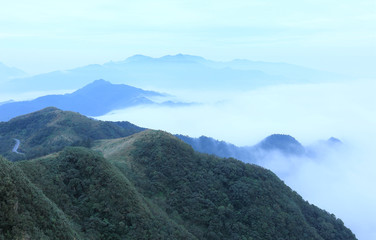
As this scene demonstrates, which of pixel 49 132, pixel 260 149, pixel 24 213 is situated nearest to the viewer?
pixel 24 213

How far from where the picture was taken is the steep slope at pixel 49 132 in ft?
176

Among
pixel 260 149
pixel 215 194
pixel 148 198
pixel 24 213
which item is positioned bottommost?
pixel 24 213

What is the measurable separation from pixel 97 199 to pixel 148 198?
Answer: 706 centimetres

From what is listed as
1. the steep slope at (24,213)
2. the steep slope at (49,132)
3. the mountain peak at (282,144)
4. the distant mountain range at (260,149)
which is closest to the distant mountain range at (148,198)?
the steep slope at (24,213)

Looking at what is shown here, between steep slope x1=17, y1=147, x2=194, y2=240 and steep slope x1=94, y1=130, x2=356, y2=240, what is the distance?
505 centimetres

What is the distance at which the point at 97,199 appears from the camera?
76.5ft

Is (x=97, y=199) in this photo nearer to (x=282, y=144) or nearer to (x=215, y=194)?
(x=215, y=194)

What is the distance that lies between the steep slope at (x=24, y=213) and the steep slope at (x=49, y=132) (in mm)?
34119

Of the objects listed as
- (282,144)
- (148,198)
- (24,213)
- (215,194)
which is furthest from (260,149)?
(24,213)

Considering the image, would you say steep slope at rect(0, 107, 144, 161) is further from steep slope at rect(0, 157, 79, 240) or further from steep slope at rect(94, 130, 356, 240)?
steep slope at rect(0, 157, 79, 240)

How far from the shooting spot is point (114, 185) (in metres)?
24.2

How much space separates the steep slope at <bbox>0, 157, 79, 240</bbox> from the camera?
13203mm

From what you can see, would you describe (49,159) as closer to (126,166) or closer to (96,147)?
(126,166)

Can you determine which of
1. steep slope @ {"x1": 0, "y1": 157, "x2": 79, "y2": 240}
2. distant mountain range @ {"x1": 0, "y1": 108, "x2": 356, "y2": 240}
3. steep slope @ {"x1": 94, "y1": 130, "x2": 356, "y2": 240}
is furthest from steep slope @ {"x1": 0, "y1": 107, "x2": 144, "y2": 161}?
steep slope @ {"x1": 0, "y1": 157, "x2": 79, "y2": 240}
